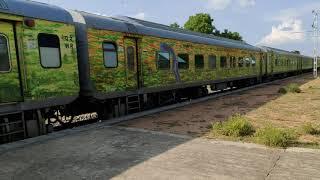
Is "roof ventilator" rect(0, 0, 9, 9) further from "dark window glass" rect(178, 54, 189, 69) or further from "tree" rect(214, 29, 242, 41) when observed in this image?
"tree" rect(214, 29, 242, 41)

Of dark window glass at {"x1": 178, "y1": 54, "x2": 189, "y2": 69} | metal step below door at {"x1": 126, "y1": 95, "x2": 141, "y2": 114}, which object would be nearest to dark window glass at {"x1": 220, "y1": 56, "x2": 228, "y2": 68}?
dark window glass at {"x1": 178, "y1": 54, "x2": 189, "y2": 69}

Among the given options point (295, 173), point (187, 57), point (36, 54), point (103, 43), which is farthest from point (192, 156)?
point (187, 57)

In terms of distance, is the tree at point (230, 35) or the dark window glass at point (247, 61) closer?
the dark window glass at point (247, 61)

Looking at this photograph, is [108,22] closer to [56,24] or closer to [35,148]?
[56,24]

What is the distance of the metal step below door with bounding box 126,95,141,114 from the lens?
13.6m

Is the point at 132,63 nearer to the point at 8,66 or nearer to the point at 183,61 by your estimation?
the point at 183,61

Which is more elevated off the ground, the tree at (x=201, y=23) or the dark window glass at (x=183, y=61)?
the tree at (x=201, y=23)

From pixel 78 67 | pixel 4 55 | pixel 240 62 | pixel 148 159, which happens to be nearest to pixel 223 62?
pixel 240 62

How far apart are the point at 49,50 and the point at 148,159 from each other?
4657 millimetres

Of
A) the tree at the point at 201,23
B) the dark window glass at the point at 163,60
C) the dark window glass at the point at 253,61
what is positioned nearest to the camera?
the dark window glass at the point at 163,60

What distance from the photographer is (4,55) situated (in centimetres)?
852

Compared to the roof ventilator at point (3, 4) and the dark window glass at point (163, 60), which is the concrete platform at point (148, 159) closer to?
the roof ventilator at point (3, 4)

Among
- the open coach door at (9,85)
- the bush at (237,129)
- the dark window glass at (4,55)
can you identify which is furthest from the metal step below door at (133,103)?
the dark window glass at (4,55)

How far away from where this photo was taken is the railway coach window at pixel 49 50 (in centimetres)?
958
